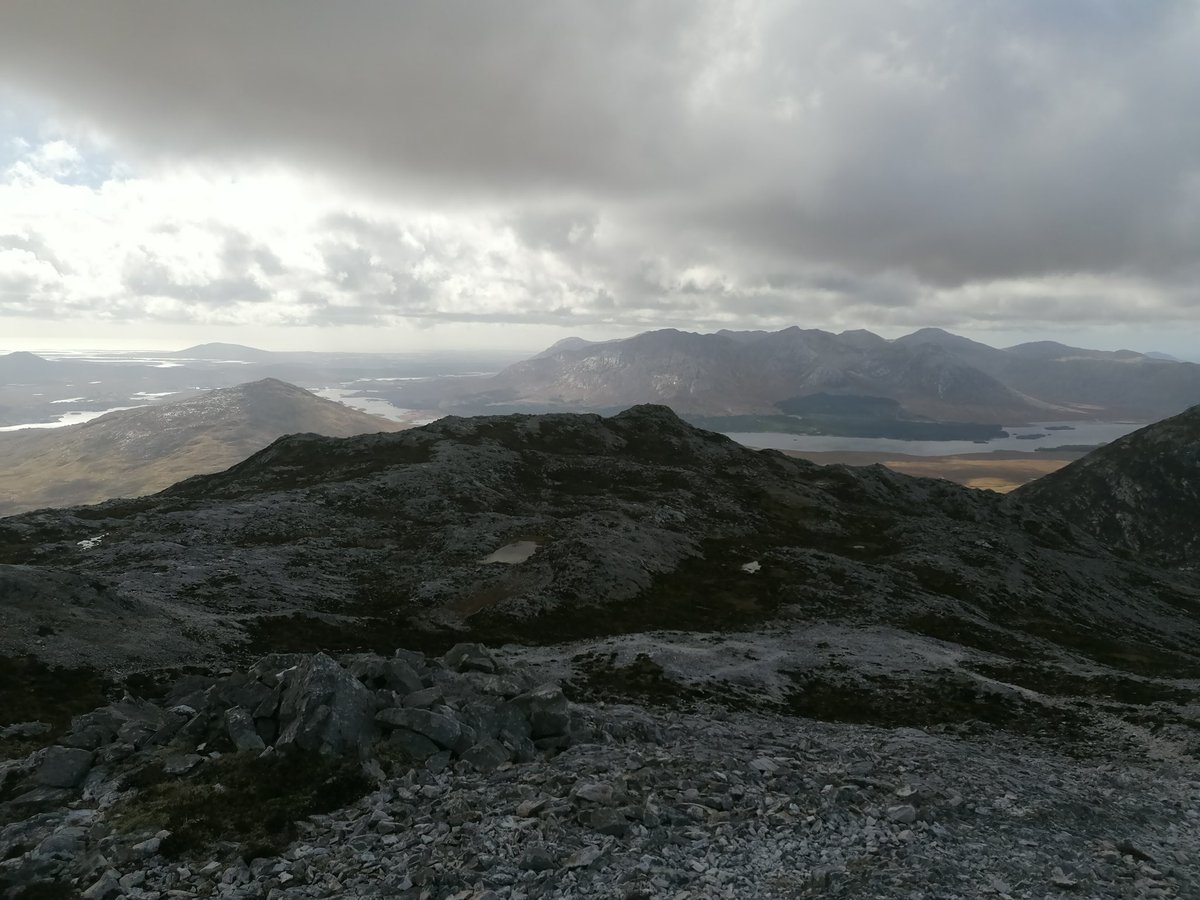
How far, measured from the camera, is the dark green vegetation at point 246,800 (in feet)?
66.9

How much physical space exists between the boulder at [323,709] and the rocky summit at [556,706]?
126mm

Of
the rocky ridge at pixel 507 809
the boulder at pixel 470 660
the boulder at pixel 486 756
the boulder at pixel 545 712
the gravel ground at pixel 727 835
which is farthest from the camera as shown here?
the boulder at pixel 470 660

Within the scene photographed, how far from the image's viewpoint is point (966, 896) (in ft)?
64.3

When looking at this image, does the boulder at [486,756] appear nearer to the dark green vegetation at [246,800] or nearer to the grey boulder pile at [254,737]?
the grey boulder pile at [254,737]

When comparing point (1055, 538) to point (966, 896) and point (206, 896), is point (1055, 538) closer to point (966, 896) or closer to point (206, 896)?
point (966, 896)

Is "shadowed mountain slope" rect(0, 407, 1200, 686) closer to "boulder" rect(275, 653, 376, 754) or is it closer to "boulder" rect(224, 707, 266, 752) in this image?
"boulder" rect(224, 707, 266, 752)

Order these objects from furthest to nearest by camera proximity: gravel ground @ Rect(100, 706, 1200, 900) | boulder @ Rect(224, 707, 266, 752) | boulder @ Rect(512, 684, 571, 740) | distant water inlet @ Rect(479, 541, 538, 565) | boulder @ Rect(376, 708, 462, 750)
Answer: distant water inlet @ Rect(479, 541, 538, 565)
boulder @ Rect(512, 684, 571, 740)
boulder @ Rect(376, 708, 462, 750)
boulder @ Rect(224, 707, 266, 752)
gravel ground @ Rect(100, 706, 1200, 900)

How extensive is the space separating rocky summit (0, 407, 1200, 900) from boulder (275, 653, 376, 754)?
0.13 meters

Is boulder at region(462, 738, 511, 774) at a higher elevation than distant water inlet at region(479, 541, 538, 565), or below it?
higher

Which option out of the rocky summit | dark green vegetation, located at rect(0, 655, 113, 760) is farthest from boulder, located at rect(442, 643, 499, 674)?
dark green vegetation, located at rect(0, 655, 113, 760)

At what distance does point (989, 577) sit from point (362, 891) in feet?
340

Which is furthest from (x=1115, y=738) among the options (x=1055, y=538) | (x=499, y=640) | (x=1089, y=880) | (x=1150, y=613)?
(x=1055, y=538)

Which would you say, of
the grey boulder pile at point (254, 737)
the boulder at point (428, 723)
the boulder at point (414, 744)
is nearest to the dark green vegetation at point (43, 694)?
the grey boulder pile at point (254, 737)

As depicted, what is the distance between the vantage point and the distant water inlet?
77.9 m
